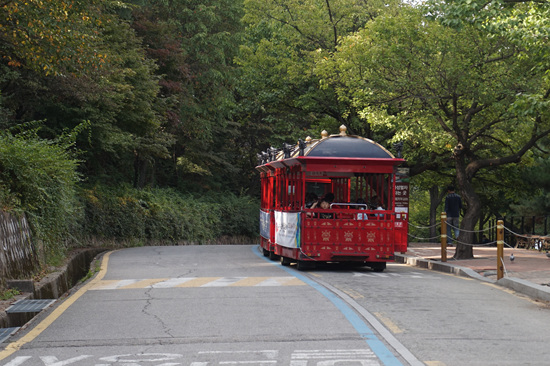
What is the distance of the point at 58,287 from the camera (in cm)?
1519

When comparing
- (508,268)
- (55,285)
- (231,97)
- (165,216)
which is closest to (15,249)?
(55,285)

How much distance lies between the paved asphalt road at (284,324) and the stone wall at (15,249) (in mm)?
1298

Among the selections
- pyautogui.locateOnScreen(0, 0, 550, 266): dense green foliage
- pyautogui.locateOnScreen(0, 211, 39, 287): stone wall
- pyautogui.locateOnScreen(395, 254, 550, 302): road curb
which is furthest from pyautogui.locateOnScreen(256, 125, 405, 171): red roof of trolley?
pyautogui.locateOnScreen(0, 211, 39, 287): stone wall

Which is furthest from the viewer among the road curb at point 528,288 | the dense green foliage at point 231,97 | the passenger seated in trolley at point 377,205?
the dense green foliage at point 231,97

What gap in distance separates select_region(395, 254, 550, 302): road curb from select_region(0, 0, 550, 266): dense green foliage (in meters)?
1.96

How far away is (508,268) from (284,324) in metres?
10.0

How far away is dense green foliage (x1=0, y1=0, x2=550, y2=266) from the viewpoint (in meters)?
18.4

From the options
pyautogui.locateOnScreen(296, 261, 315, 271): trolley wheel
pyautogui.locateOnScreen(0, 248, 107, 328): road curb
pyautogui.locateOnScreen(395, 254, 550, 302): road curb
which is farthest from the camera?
pyautogui.locateOnScreen(296, 261, 315, 271): trolley wheel

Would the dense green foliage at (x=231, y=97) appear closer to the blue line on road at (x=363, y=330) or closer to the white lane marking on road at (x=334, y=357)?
the blue line on road at (x=363, y=330)

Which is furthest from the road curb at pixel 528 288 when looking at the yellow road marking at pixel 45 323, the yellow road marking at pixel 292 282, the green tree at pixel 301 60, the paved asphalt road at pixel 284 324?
the green tree at pixel 301 60

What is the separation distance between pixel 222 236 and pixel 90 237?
14346 mm

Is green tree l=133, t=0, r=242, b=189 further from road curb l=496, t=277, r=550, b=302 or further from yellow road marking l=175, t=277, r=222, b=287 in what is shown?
road curb l=496, t=277, r=550, b=302

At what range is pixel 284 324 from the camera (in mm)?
9656

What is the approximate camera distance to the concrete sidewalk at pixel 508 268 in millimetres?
13599
